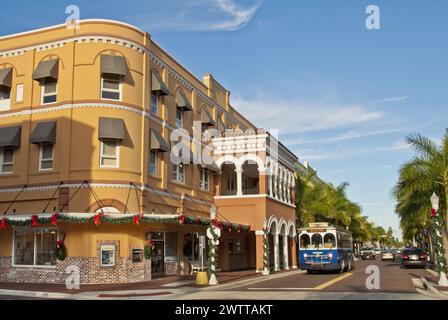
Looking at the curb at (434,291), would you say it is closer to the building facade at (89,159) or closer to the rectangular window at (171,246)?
the building facade at (89,159)

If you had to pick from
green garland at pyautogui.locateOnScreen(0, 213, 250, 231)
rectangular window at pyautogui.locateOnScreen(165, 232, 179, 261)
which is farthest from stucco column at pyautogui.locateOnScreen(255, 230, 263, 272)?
green garland at pyautogui.locateOnScreen(0, 213, 250, 231)

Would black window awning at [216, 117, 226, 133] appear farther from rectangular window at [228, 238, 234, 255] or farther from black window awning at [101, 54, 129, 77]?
black window awning at [101, 54, 129, 77]

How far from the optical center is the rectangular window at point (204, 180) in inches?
1401

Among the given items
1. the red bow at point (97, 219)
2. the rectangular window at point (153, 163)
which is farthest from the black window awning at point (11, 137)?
the red bow at point (97, 219)

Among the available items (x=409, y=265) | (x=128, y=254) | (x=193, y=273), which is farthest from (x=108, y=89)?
(x=409, y=265)

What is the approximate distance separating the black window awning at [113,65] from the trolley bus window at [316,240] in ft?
47.2

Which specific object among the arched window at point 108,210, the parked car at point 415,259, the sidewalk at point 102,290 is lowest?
the sidewalk at point 102,290

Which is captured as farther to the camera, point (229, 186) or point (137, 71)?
point (229, 186)

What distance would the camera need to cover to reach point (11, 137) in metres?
27.1

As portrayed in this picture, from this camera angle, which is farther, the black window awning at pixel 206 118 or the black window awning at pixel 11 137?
the black window awning at pixel 206 118

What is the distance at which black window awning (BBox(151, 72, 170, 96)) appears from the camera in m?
28.5

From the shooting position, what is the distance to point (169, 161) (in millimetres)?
30578
